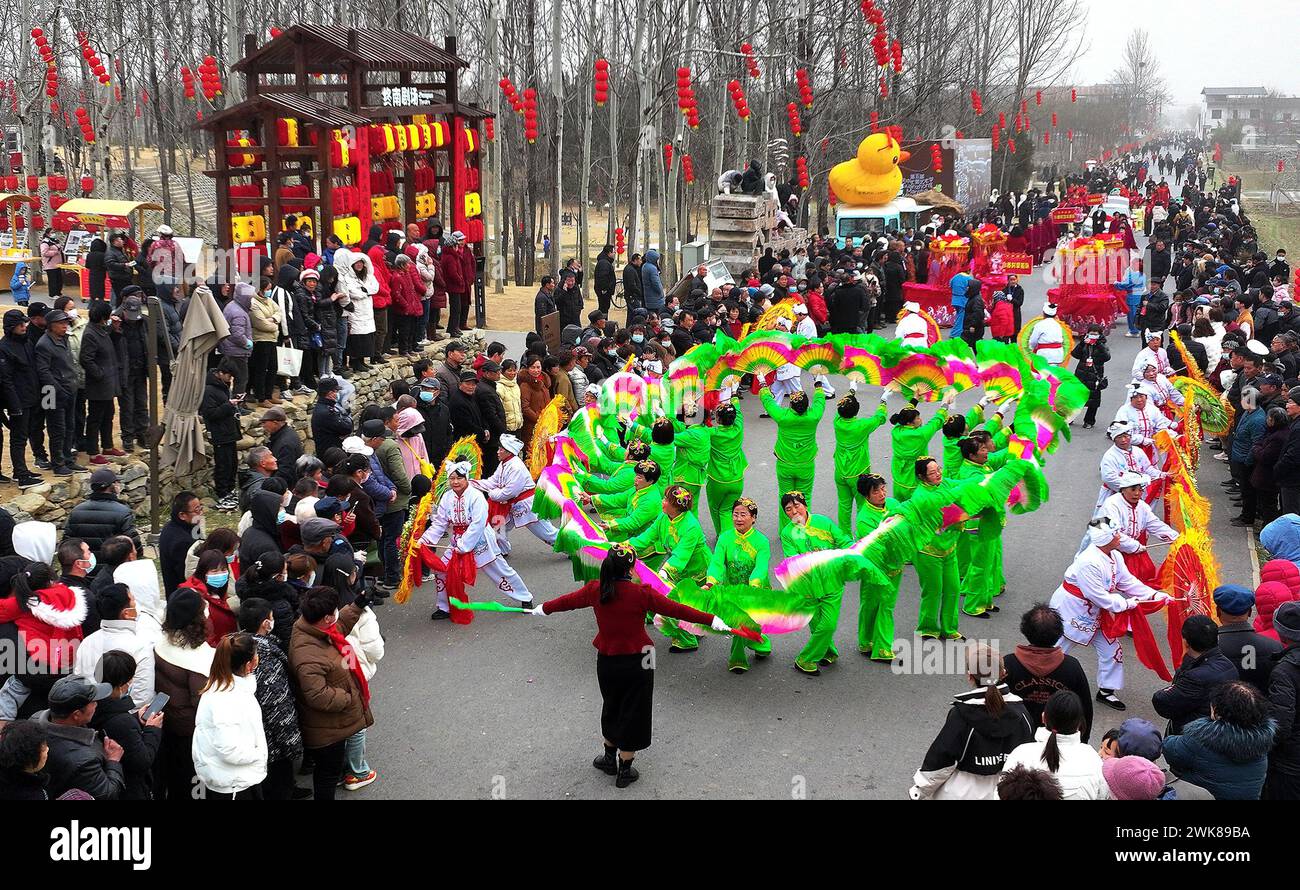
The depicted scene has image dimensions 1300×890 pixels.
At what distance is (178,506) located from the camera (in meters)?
7.88

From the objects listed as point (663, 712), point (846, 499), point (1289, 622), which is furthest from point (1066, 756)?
point (846, 499)

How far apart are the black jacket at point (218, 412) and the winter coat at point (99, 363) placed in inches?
29.9

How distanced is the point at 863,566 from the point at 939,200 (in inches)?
1298

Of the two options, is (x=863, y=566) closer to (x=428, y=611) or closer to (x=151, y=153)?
(x=428, y=611)

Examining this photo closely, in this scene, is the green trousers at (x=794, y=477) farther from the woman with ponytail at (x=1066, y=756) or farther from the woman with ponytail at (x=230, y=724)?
the woman with ponytail at (x=230, y=724)

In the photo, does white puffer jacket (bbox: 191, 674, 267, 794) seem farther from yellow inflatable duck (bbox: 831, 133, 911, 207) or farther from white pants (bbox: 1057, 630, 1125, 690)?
yellow inflatable duck (bbox: 831, 133, 911, 207)

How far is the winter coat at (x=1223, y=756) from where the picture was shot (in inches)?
219

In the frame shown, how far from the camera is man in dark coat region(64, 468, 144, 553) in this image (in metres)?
7.98

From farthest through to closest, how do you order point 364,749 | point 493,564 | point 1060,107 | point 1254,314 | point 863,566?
point 1060,107
point 1254,314
point 493,564
point 863,566
point 364,749

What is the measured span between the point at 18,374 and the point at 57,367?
1.08 feet

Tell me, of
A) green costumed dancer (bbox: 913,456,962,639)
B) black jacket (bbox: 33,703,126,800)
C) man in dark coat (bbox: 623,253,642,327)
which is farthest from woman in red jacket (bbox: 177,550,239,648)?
man in dark coat (bbox: 623,253,642,327)

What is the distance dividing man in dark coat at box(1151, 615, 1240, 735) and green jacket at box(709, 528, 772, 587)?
8.98 feet

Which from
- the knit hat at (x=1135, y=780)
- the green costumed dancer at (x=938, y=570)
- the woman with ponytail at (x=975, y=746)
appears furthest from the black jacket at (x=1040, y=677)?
the green costumed dancer at (x=938, y=570)

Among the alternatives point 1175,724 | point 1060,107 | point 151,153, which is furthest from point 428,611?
point 1060,107
